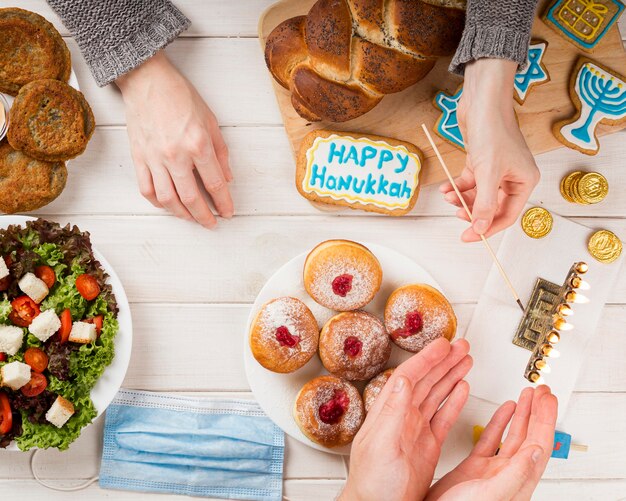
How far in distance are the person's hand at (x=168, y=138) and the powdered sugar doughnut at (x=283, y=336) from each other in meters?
0.33

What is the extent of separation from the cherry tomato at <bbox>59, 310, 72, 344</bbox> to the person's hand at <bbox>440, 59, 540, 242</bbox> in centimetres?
100

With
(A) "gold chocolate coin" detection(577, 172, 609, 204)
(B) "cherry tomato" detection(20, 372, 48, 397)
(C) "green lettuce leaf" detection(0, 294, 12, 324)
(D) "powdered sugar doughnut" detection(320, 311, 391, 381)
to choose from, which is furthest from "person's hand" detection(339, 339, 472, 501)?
(C) "green lettuce leaf" detection(0, 294, 12, 324)

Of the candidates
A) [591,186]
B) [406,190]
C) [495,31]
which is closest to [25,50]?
[406,190]

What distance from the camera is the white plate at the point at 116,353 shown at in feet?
4.98

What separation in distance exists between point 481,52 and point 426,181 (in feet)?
1.25

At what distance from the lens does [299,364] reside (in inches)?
60.6

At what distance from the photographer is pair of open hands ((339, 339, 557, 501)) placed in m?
1.28

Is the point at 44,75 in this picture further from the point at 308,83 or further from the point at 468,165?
the point at 468,165

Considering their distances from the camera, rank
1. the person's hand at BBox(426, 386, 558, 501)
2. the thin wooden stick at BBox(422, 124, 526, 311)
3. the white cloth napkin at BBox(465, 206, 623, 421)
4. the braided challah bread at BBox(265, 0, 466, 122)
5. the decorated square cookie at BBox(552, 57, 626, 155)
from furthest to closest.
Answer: the white cloth napkin at BBox(465, 206, 623, 421)
the decorated square cookie at BBox(552, 57, 626, 155)
the thin wooden stick at BBox(422, 124, 526, 311)
the braided challah bread at BBox(265, 0, 466, 122)
the person's hand at BBox(426, 386, 558, 501)

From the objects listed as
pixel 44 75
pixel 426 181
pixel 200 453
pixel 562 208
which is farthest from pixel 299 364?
pixel 44 75

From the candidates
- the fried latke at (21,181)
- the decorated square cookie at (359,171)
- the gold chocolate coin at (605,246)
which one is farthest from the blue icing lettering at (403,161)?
the fried latke at (21,181)

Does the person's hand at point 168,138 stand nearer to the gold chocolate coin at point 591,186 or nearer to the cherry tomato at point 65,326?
the cherry tomato at point 65,326

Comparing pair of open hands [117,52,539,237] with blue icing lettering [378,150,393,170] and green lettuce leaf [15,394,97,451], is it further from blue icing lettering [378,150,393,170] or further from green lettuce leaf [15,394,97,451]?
green lettuce leaf [15,394,97,451]

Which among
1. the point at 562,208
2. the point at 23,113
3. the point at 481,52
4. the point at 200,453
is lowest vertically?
the point at 200,453
